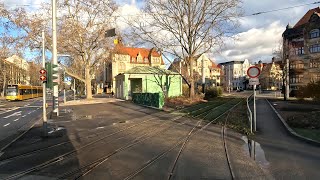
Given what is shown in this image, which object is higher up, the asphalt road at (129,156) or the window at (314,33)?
the window at (314,33)

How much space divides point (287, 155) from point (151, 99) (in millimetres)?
22168

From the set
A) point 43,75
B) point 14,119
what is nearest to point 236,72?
point 14,119

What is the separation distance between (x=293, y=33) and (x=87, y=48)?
53.1 metres

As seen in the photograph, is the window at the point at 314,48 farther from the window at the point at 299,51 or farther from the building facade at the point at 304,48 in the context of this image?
the window at the point at 299,51

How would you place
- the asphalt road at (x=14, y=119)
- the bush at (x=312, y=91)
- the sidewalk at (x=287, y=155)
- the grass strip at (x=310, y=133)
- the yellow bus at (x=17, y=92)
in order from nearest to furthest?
the sidewalk at (x=287, y=155), the grass strip at (x=310, y=133), the asphalt road at (x=14, y=119), the bush at (x=312, y=91), the yellow bus at (x=17, y=92)

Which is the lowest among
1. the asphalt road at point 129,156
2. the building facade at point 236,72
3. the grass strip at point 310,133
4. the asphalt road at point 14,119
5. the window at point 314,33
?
the asphalt road at point 14,119

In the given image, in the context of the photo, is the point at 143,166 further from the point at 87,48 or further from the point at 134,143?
the point at 87,48

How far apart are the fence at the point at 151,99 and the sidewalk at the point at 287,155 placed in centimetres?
1609

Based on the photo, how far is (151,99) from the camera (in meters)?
30.8

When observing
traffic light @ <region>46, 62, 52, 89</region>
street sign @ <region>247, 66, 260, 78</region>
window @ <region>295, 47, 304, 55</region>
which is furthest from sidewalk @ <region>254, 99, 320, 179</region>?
window @ <region>295, 47, 304, 55</region>

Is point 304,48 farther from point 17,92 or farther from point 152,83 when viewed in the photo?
point 17,92

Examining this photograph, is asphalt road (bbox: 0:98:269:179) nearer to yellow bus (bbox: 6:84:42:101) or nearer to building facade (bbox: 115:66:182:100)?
building facade (bbox: 115:66:182:100)

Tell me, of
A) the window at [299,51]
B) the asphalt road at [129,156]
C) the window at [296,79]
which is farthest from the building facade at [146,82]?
the window at [299,51]

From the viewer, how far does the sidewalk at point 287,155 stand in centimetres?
723
